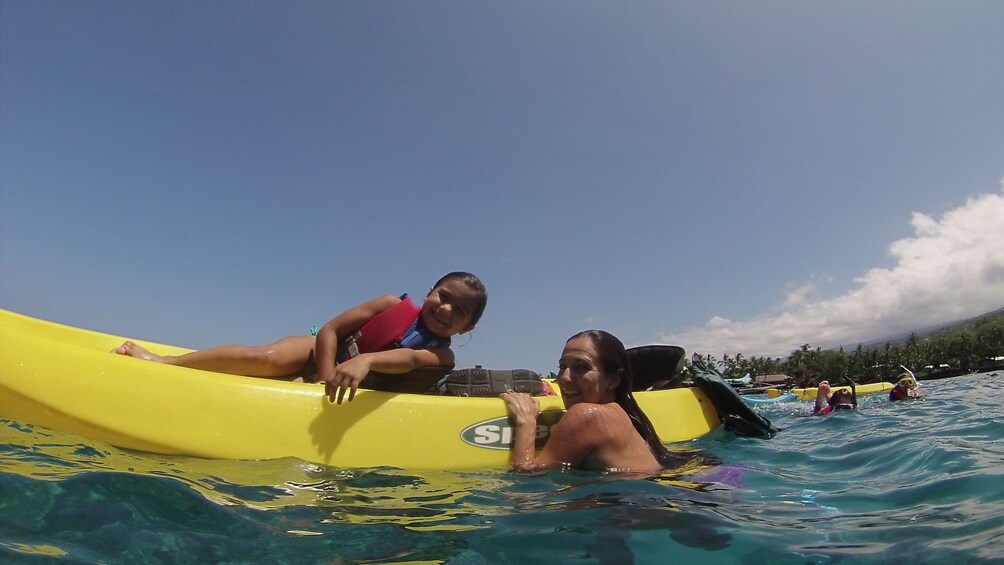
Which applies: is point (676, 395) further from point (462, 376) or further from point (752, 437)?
point (462, 376)

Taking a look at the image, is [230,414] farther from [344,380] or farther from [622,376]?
[622,376]

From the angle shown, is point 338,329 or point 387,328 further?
point 387,328

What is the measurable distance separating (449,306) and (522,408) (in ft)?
2.98

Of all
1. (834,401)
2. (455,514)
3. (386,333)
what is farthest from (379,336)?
(834,401)

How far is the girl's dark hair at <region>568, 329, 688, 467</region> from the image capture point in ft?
10.4

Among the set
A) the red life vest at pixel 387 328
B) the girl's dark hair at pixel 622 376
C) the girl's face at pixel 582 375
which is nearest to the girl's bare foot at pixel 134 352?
the red life vest at pixel 387 328

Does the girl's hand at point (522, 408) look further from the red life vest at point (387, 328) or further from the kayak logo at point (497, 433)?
the red life vest at point (387, 328)

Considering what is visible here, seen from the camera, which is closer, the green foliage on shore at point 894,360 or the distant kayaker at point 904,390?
the distant kayaker at point 904,390

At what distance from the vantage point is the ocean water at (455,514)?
1.65 m

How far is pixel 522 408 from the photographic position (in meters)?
3.57

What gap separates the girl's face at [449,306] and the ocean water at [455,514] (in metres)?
1.15

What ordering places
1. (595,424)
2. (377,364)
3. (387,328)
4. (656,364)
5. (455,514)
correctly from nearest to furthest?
(455,514)
(595,424)
(377,364)
(387,328)
(656,364)

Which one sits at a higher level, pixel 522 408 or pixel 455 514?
pixel 522 408

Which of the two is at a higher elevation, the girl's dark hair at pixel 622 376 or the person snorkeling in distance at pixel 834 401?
the girl's dark hair at pixel 622 376
